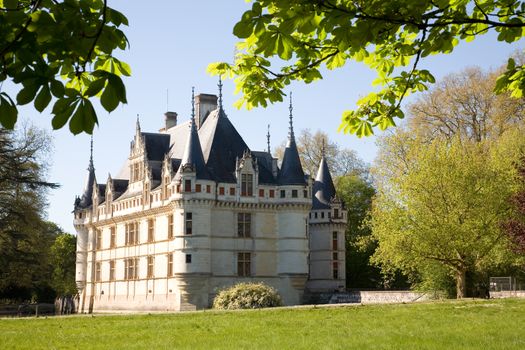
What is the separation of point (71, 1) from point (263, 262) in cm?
3448

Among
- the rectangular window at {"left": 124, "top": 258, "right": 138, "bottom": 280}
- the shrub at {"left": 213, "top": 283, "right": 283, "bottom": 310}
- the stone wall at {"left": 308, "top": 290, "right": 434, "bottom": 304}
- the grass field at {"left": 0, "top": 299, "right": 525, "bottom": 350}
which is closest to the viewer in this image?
the grass field at {"left": 0, "top": 299, "right": 525, "bottom": 350}

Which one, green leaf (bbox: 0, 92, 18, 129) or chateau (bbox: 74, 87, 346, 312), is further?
chateau (bbox: 74, 87, 346, 312)

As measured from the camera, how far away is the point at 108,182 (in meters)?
44.9

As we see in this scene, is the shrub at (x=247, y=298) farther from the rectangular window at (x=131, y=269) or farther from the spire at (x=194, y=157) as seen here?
the rectangular window at (x=131, y=269)

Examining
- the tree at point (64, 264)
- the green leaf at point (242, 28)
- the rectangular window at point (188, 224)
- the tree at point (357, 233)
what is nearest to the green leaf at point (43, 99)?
the green leaf at point (242, 28)

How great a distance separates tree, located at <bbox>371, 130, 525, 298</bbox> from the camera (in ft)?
97.8

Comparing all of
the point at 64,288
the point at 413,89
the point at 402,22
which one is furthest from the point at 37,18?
the point at 64,288

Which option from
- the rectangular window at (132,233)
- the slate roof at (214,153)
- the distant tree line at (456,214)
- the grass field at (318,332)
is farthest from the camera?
the rectangular window at (132,233)

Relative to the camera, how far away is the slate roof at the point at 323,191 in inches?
1756

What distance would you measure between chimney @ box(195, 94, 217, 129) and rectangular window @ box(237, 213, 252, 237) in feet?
21.5

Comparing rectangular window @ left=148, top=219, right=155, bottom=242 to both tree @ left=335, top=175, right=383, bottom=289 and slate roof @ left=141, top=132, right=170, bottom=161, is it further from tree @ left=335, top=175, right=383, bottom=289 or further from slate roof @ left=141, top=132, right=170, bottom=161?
tree @ left=335, top=175, right=383, bottom=289

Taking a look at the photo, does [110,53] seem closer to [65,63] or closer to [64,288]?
[65,63]

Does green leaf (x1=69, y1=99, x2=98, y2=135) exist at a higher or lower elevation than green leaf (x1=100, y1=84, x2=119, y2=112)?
lower

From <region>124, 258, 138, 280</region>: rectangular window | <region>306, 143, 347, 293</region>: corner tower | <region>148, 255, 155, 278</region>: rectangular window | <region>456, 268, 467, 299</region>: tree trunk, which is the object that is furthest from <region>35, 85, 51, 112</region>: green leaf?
<region>306, 143, 347, 293</region>: corner tower
